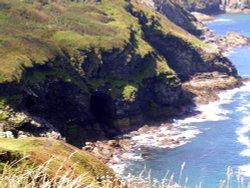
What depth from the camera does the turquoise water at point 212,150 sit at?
266 feet

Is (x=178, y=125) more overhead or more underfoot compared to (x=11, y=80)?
more underfoot

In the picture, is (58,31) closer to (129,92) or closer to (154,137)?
(129,92)

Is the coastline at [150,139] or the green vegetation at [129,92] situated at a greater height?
the green vegetation at [129,92]

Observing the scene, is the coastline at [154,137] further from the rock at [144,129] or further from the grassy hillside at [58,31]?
the grassy hillside at [58,31]

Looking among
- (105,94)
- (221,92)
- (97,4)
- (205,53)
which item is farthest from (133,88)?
(97,4)

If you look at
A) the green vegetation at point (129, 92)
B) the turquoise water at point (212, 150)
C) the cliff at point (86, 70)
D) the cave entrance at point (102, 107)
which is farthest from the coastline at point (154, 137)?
the green vegetation at point (129, 92)

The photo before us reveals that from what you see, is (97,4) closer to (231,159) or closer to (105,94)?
(105,94)

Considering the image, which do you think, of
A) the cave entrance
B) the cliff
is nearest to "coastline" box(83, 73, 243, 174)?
the cliff

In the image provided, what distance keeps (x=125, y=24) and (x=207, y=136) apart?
5500 centimetres

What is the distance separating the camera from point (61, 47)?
374 feet

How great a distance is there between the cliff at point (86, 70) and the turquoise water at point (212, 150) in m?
10.0

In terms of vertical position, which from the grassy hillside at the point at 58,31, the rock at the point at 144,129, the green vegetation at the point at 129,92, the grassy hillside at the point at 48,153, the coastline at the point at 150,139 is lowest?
the rock at the point at 144,129

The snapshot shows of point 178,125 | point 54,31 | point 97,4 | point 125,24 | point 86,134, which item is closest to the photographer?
point 86,134

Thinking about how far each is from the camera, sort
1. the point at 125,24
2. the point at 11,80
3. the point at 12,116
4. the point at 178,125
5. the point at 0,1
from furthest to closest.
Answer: the point at 125,24 → the point at 0,1 → the point at 178,125 → the point at 11,80 → the point at 12,116
